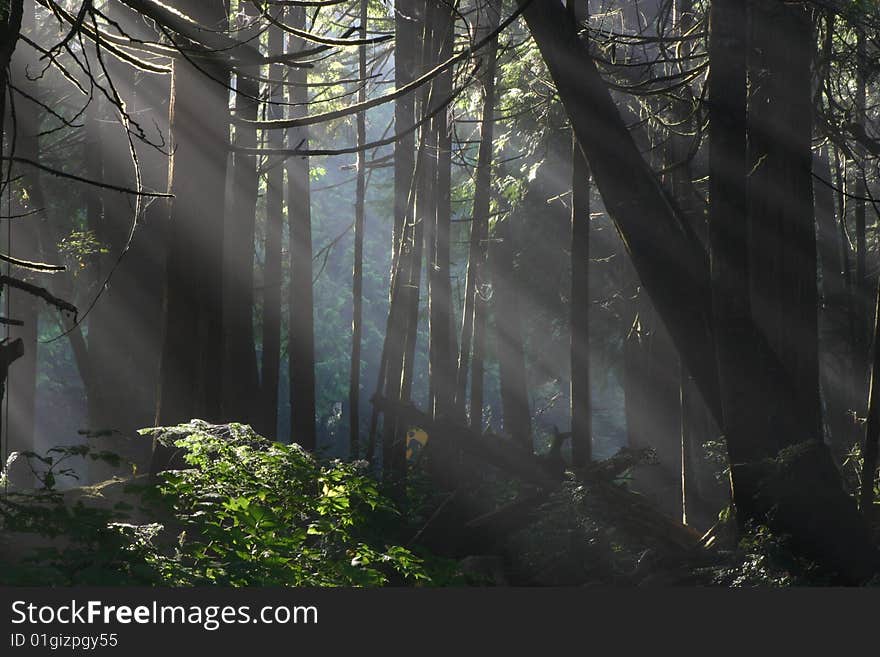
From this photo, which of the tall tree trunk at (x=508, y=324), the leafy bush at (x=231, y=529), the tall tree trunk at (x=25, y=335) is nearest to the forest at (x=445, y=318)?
the leafy bush at (x=231, y=529)

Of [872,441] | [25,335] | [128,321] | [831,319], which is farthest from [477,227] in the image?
[25,335]

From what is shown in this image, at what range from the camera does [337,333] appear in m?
51.5

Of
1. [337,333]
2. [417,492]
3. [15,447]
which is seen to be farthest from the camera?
[337,333]

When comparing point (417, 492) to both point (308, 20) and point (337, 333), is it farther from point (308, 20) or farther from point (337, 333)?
point (337, 333)

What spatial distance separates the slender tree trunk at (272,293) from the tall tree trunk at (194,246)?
662cm

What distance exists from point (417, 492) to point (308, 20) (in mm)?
15075

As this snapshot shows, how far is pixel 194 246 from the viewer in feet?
30.1

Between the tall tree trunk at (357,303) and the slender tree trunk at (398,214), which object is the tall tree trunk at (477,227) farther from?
the tall tree trunk at (357,303)

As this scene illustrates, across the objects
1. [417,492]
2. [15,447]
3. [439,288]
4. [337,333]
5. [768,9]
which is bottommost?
[417,492]

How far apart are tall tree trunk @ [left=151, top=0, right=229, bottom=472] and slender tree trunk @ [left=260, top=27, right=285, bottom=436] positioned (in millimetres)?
6617

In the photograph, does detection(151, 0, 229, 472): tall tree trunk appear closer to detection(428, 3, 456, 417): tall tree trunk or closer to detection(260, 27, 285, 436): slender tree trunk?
detection(428, 3, 456, 417): tall tree trunk

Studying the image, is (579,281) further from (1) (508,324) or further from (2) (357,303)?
(1) (508,324)

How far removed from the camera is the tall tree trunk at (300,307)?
17594 mm

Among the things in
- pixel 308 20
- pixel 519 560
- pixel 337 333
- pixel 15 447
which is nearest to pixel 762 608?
pixel 519 560
